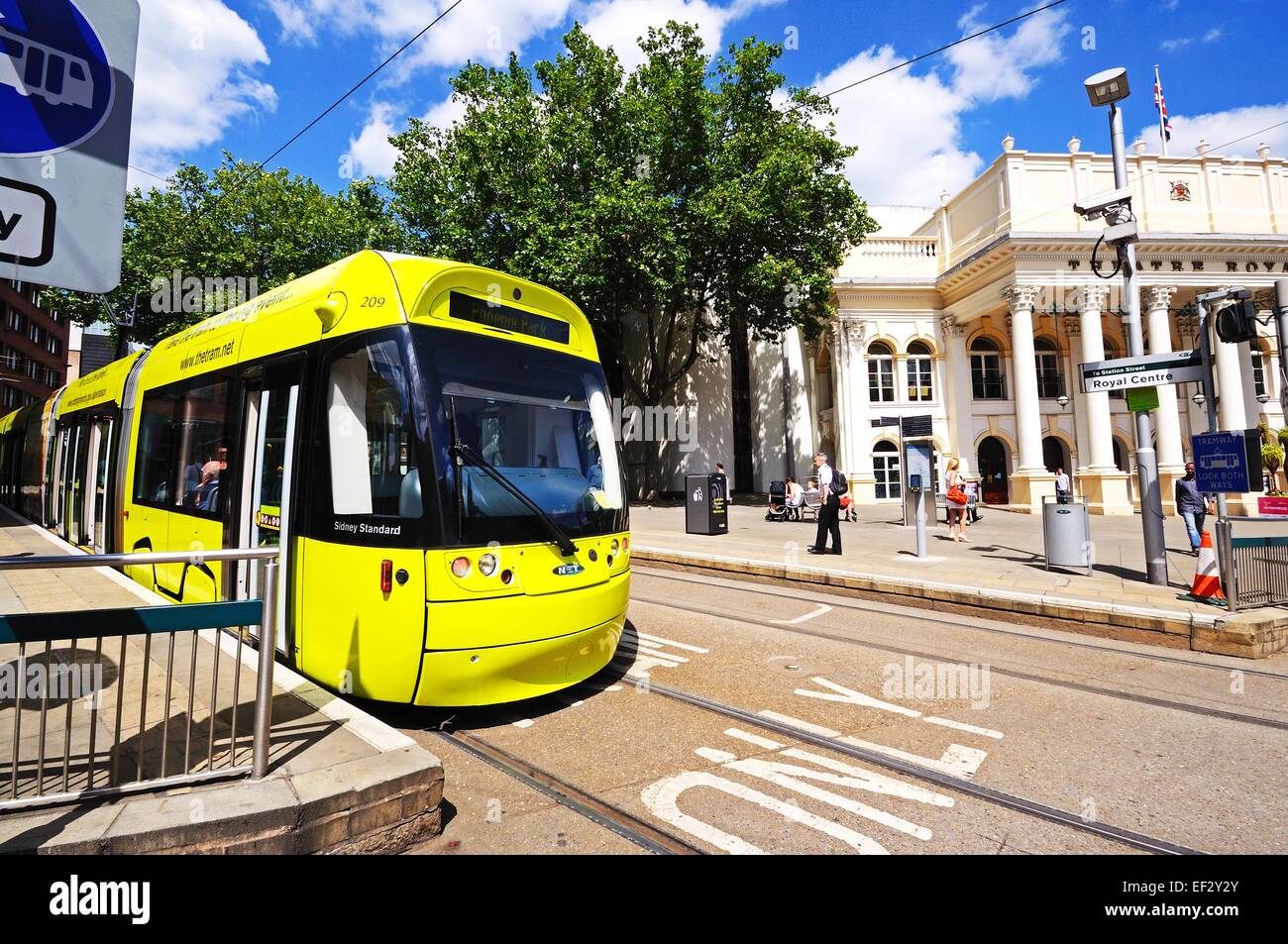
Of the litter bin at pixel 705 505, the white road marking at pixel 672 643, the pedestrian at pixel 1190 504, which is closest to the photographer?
the white road marking at pixel 672 643

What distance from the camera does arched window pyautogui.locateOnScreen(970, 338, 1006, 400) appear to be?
29.4 metres

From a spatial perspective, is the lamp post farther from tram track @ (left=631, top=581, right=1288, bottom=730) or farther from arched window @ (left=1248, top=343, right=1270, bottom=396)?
arched window @ (left=1248, top=343, right=1270, bottom=396)


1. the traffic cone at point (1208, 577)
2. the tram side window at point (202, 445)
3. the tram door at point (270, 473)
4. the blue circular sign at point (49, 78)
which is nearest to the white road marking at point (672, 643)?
the tram door at point (270, 473)

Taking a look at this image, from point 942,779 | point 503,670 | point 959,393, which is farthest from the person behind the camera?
point 959,393

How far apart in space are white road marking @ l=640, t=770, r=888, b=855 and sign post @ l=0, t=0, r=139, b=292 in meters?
3.04

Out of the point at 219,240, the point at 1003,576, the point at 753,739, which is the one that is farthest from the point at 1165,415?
the point at 219,240

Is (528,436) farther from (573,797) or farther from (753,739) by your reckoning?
(753,739)

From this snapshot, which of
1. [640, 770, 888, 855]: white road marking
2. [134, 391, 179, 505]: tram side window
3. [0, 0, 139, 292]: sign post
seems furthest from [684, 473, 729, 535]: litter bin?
[0, 0, 139, 292]: sign post

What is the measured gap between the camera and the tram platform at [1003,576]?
647 centimetres

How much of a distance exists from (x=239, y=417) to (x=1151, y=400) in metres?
10.7

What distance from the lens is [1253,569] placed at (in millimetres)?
6734

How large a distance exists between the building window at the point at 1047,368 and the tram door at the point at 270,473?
32.1m

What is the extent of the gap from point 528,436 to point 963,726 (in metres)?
3.46

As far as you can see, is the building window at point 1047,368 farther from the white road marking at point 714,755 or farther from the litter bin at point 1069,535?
the white road marking at point 714,755
